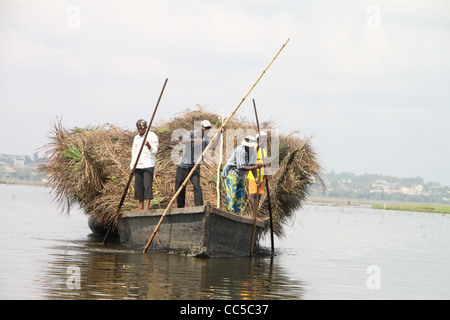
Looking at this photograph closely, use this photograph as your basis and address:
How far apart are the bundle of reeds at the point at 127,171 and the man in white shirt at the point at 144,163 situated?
893 mm

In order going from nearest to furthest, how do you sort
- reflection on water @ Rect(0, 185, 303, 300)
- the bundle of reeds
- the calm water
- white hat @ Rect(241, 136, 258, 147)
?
reflection on water @ Rect(0, 185, 303, 300) → the calm water → white hat @ Rect(241, 136, 258, 147) → the bundle of reeds

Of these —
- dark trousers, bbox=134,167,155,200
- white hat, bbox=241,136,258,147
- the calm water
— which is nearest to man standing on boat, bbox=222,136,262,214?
white hat, bbox=241,136,258,147

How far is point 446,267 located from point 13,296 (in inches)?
377

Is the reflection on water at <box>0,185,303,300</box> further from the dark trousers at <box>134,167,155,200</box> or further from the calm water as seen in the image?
the dark trousers at <box>134,167,155,200</box>

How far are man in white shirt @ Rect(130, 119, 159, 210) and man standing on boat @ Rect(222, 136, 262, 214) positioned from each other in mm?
1360

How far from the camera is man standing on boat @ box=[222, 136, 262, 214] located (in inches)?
473

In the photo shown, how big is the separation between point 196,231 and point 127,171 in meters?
2.98

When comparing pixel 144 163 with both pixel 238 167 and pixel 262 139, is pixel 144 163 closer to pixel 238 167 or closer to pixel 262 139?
pixel 238 167

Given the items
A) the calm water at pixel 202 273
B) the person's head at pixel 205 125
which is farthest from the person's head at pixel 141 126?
Result: the calm water at pixel 202 273

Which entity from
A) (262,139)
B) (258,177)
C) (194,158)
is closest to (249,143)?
(262,139)

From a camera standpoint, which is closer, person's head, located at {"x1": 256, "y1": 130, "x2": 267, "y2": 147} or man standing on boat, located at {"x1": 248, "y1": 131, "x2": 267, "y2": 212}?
man standing on boat, located at {"x1": 248, "y1": 131, "x2": 267, "y2": 212}

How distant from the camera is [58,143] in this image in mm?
14656

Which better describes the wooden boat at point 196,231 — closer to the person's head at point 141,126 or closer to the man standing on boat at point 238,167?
the man standing on boat at point 238,167
